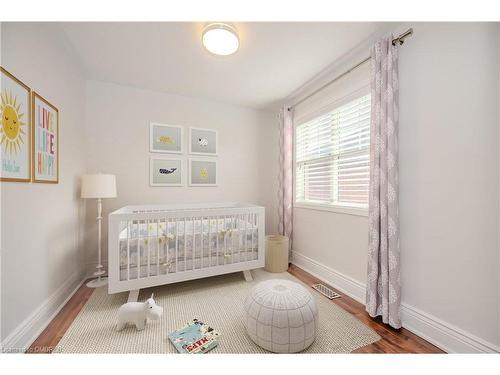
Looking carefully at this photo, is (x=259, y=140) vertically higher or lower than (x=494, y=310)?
higher

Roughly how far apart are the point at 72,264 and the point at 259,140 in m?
2.74

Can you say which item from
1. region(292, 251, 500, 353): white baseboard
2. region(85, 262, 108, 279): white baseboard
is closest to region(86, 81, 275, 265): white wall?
region(85, 262, 108, 279): white baseboard

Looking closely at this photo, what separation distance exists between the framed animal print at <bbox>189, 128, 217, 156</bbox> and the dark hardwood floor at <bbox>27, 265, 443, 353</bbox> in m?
1.99

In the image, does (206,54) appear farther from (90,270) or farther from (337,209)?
(90,270)

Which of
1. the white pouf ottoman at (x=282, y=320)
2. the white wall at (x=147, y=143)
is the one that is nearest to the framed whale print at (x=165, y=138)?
the white wall at (x=147, y=143)

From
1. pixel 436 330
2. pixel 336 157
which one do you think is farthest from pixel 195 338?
pixel 336 157

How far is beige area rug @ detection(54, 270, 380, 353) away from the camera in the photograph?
1.29 m

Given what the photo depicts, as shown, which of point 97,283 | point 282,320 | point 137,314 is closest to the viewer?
point 282,320

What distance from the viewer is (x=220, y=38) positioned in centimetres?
158

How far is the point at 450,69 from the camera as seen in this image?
1.28m

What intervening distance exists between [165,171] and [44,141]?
4.13ft

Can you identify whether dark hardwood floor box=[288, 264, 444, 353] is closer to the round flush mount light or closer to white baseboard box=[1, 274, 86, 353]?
white baseboard box=[1, 274, 86, 353]
